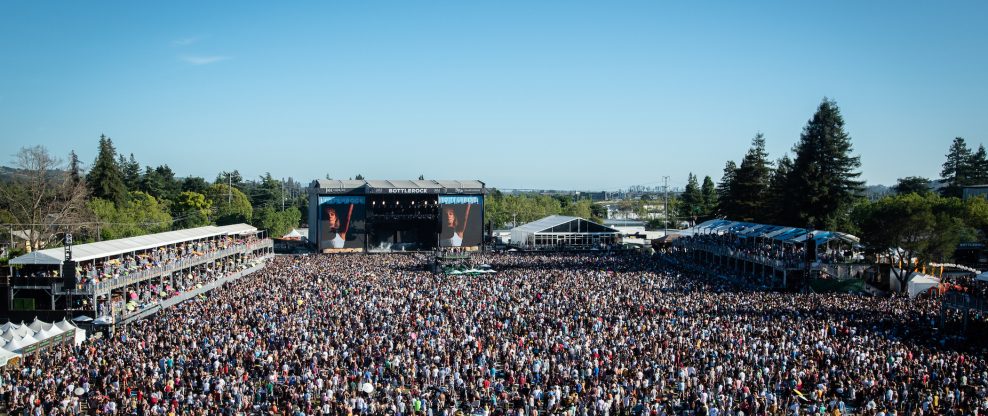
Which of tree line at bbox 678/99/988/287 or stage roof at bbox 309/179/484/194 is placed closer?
tree line at bbox 678/99/988/287

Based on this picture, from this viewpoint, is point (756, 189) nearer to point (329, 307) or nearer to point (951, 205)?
point (951, 205)

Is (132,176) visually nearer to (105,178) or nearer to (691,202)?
(105,178)

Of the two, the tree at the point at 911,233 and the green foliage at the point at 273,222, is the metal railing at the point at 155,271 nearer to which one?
the green foliage at the point at 273,222

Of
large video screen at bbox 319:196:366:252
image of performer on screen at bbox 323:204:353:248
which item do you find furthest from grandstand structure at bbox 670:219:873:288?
image of performer on screen at bbox 323:204:353:248

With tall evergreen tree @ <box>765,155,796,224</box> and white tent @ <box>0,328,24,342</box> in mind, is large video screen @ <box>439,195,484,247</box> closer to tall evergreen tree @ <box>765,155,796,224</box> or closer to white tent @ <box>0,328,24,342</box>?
tall evergreen tree @ <box>765,155,796,224</box>

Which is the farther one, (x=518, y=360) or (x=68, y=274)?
(x=68, y=274)

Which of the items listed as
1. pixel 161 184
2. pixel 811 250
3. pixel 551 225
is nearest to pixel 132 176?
pixel 161 184
